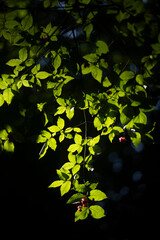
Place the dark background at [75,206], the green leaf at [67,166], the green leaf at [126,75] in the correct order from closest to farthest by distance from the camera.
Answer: the green leaf at [126,75]
the green leaf at [67,166]
the dark background at [75,206]

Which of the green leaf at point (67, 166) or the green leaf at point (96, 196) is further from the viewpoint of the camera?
the green leaf at point (67, 166)

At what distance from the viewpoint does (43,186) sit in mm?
4129

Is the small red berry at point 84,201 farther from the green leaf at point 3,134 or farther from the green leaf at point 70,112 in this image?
the green leaf at point 3,134

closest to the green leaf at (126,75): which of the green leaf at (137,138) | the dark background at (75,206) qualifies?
the green leaf at (137,138)

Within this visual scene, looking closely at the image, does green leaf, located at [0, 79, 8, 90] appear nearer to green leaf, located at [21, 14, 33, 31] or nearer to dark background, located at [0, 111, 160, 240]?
green leaf, located at [21, 14, 33, 31]

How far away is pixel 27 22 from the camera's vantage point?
1270 millimetres

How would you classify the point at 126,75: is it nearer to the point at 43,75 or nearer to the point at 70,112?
the point at 70,112

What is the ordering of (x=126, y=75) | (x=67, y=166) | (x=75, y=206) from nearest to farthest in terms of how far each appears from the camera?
(x=126, y=75) → (x=67, y=166) → (x=75, y=206)

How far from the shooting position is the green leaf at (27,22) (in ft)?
4.12

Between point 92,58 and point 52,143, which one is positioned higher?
point 92,58

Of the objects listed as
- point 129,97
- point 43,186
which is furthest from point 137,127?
point 43,186

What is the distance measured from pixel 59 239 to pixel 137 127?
447 cm

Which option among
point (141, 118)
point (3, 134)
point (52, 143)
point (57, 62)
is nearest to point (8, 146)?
point (3, 134)

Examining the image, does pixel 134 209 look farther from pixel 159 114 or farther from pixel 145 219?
pixel 159 114
